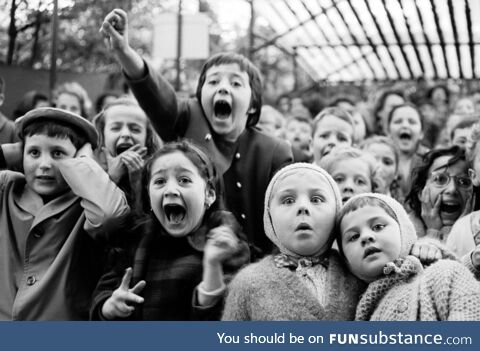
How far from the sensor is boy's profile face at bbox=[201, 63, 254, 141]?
3822 millimetres

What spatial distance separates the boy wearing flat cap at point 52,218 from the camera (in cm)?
317

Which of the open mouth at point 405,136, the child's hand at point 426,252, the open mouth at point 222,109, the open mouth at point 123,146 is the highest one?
the open mouth at point 222,109

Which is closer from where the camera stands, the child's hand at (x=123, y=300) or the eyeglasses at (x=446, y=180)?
the child's hand at (x=123, y=300)

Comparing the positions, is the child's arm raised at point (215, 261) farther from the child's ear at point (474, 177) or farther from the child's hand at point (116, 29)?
the child's ear at point (474, 177)

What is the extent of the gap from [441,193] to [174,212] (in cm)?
159

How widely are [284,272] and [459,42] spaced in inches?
339

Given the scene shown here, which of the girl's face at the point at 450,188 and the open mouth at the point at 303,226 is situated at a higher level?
the girl's face at the point at 450,188

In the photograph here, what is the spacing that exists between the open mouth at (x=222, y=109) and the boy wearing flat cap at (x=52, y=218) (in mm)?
692

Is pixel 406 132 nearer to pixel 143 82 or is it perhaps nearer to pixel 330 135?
pixel 330 135

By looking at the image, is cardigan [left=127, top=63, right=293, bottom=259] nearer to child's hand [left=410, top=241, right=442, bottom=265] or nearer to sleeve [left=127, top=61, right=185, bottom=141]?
sleeve [left=127, top=61, right=185, bottom=141]

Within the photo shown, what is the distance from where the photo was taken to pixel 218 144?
3.90 metres

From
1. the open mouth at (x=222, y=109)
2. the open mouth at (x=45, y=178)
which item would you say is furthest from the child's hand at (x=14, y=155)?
the open mouth at (x=222, y=109)

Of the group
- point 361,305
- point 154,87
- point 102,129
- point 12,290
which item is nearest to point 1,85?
point 102,129

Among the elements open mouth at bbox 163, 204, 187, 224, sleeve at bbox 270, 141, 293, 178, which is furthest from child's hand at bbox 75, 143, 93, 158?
sleeve at bbox 270, 141, 293, 178
